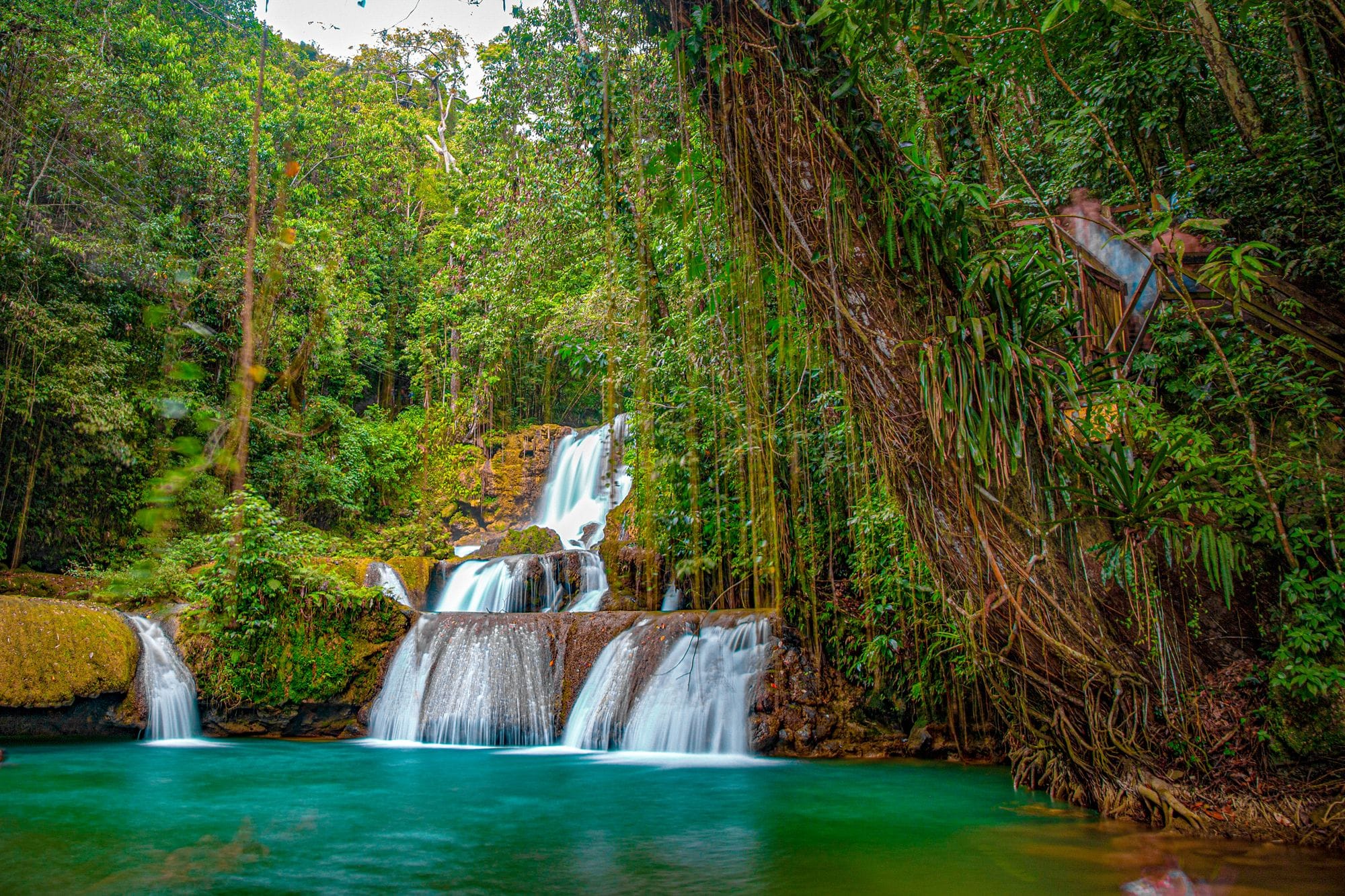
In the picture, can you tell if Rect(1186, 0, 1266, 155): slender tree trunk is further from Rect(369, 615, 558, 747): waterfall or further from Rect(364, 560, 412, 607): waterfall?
Rect(364, 560, 412, 607): waterfall

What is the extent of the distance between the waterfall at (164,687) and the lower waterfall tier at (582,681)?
66.4 inches

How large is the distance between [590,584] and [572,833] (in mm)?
5891

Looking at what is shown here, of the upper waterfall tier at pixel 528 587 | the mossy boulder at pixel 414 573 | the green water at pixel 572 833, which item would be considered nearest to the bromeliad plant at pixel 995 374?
the green water at pixel 572 833

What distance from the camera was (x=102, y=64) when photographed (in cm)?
1066

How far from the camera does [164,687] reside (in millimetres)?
7609

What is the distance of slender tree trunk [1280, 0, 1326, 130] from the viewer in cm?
442

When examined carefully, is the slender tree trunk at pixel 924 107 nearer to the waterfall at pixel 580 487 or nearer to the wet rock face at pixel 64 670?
the wet rock face at pixel 64 670

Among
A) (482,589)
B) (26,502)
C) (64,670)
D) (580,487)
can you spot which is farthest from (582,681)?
(26,502)

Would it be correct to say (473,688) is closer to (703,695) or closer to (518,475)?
(703,695)

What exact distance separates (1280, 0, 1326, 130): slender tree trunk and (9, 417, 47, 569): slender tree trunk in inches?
533

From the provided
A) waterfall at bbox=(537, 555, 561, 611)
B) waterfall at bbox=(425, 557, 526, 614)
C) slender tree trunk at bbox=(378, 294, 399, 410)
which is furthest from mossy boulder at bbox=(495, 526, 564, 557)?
slender tree trunk at bbox=(378, 294, 399, 410)

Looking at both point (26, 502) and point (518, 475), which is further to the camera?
point (518, 475)

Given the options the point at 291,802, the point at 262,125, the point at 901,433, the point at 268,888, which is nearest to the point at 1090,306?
the point at 901,433

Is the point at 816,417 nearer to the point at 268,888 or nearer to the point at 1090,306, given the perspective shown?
the point at 1090,306
